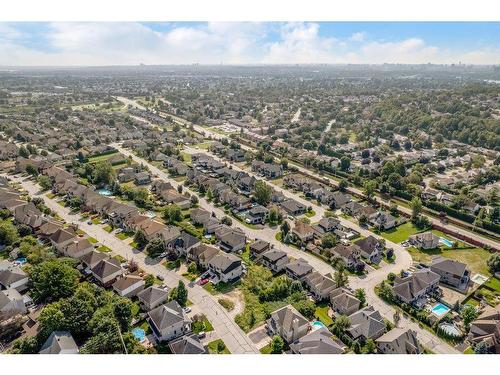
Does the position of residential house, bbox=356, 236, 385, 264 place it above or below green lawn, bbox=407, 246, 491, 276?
above

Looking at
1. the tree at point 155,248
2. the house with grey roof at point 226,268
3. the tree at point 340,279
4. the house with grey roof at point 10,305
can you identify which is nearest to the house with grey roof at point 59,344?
the house with grey roof at point 10,305

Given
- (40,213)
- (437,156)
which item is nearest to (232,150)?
(40,213)

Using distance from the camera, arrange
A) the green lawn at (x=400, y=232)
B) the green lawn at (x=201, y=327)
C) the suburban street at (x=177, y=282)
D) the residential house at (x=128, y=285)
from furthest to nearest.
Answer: the green lawn at (x=400, y=232), the residential house at (x=128, y=285), the green lawn at (x=201, y=327), the suburban street at (x=177, y=282)

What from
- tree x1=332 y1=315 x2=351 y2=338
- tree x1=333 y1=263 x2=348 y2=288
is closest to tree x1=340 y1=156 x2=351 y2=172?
tree x1=333 y1=263 x2=348 y2=288

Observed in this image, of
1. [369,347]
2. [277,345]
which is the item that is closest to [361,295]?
[369,347]

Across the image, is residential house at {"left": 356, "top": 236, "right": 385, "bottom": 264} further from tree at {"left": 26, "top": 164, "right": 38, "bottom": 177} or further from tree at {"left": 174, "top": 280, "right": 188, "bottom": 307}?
tree at {"left": 26, "top": 164, "right": 38, "bottom": 177}

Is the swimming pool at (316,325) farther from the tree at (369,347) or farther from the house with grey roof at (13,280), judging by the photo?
the house with grey roof at (13,280)
